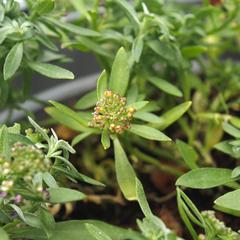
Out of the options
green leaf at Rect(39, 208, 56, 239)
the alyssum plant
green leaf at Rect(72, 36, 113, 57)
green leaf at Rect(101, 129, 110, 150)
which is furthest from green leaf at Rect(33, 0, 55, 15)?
green leaf at Rect(39, 208, 56, 239)

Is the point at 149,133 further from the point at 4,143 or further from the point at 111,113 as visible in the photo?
the point at 4,143

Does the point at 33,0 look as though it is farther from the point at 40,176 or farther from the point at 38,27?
the point at 40,176

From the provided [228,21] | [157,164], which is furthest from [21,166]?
[228,21]

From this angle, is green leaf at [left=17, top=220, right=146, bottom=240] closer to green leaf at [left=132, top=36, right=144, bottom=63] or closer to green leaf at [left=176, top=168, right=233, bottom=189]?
green leaf at [left=176, top=168, right=233, bottom=189]

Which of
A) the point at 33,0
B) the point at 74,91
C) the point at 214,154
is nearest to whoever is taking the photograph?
the point at 33,0

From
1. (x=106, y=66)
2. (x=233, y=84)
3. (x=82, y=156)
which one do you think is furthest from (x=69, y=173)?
(x=233, y=84)
